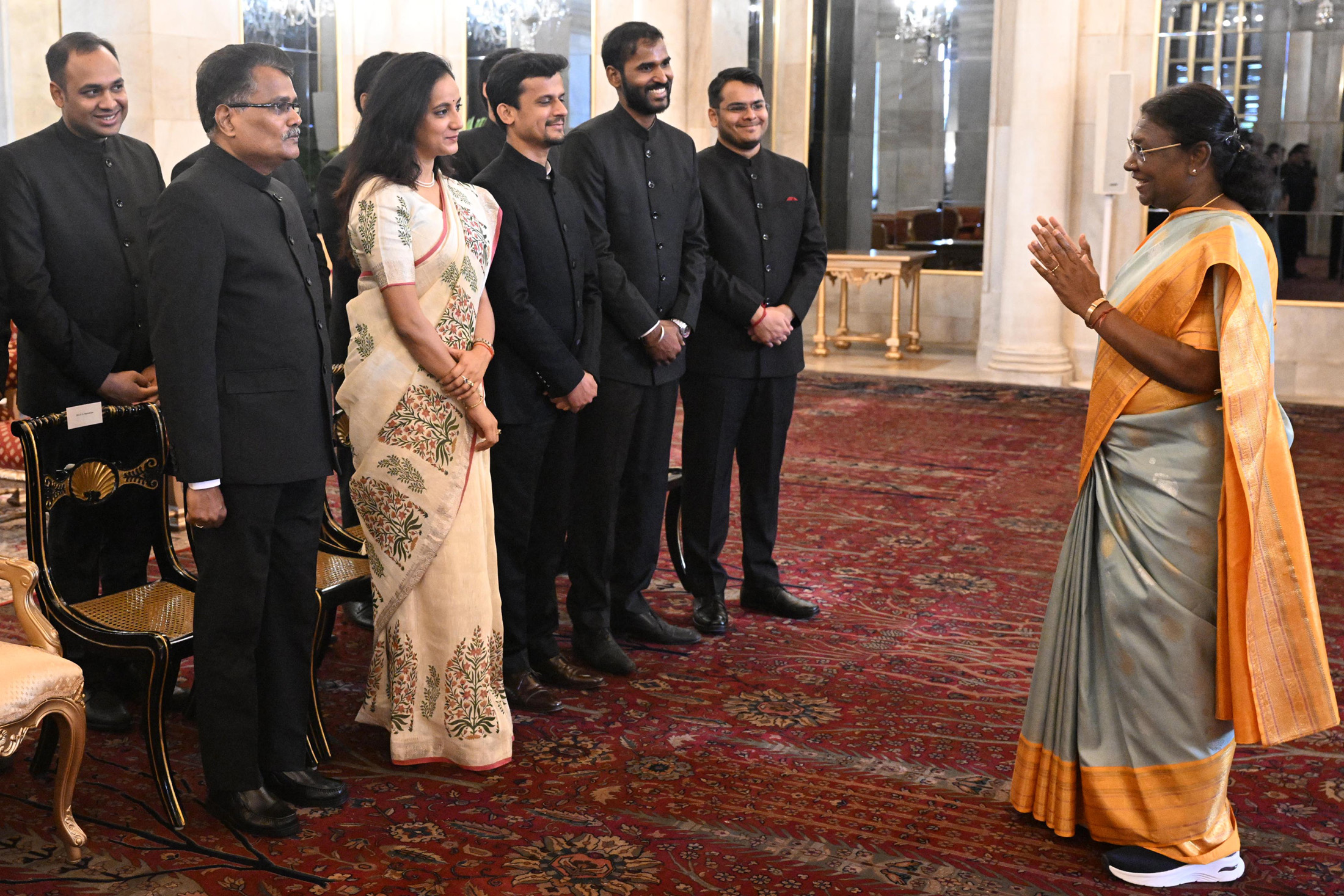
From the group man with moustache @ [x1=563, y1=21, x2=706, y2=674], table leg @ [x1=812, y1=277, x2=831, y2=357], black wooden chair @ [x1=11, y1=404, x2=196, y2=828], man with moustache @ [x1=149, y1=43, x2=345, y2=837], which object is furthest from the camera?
table leg @ [x1=812, y1=277, x2=831, y2=357]

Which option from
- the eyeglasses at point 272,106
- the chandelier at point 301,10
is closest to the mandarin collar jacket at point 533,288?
the eyeglasses at point 272,106

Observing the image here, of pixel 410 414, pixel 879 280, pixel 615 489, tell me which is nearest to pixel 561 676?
pixel 615 489

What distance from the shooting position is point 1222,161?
2.76 meters

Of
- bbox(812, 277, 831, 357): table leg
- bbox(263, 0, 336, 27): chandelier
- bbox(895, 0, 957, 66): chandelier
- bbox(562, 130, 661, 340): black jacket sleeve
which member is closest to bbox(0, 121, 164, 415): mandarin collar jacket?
bbox(562, 130, 661, 340): black jacket sleeve

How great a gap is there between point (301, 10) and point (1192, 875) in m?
8.95

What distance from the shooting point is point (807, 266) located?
4.62 m

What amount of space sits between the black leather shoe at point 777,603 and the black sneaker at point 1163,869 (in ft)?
6.11

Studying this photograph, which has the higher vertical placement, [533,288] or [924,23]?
[924,23]

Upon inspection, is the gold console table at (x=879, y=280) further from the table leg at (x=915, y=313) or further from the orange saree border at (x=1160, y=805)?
the orange saree border at (x=1160, y=805)

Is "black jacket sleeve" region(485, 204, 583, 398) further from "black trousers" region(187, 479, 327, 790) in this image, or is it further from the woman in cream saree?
"black trousers" region(187, 479, 327, 790)

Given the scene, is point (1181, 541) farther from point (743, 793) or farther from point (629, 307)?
point (629, 307)

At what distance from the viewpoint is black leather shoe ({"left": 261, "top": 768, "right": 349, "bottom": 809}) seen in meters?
3.10

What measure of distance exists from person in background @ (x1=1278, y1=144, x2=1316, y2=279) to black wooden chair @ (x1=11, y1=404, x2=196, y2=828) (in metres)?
8.80

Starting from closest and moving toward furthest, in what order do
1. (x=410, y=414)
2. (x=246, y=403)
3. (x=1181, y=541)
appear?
(x=1181, y=541)
(x=246, y=403)
(x=410, y=414)
